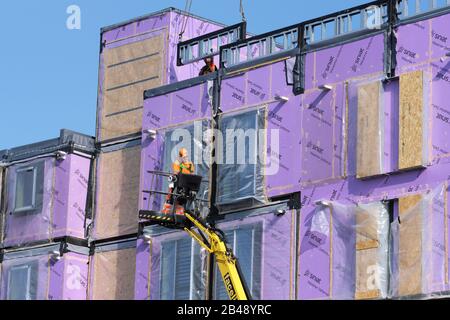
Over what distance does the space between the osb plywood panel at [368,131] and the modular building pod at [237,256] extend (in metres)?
2.88

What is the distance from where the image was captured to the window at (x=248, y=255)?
40156mm

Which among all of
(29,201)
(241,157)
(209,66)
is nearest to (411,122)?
(241,157)

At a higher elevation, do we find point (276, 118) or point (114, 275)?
point (276, 118)

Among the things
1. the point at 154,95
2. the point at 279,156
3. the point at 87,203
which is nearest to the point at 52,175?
the point at 87,203

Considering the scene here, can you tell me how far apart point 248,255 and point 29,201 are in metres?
10.2

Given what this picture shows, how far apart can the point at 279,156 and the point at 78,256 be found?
30.3 feet

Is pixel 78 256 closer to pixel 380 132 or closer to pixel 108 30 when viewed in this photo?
pixel 108 30

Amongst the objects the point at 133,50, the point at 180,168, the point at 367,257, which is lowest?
the point at 367,257

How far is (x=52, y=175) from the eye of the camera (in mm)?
46844


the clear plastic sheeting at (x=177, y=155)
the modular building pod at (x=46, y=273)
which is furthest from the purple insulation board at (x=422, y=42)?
the modular building pod at (x=46, y=273)

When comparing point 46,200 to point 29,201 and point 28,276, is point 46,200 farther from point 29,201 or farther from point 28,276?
point 28,276

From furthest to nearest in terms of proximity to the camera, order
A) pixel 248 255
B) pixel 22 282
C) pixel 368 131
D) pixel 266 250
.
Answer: pixel 22 282
pixel 248 255
pixel 266 250
pixel 368 131

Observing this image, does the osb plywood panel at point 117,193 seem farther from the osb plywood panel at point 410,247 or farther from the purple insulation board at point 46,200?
the osb plywood panel at point 410,247

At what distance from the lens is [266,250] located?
1576 inches
